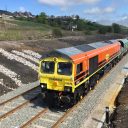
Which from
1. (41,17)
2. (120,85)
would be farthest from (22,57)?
(41,17)

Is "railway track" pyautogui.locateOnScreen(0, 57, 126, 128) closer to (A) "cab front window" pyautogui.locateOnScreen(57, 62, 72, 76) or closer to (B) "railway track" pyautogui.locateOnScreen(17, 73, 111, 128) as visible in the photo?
(B) "railway track" pyautogui.locateOnScreen(17, 73, 111, 128)

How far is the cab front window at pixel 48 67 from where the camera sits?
1714cm

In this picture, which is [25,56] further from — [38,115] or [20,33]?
[20,33]

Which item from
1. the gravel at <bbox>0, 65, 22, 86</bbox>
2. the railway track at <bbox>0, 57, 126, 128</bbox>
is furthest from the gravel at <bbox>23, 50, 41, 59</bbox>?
the railway track at <bbox>0, 57, 126, 128</bbox>

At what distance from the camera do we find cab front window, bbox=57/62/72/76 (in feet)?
54.9

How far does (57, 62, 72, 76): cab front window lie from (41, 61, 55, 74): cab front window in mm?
408

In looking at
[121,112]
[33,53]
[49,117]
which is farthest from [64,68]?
[33,53]

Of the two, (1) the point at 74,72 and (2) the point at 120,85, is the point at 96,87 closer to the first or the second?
(2) the point at 120,85

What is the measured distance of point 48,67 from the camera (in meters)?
17.3

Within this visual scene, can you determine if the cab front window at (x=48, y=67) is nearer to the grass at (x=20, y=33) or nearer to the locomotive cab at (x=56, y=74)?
the locomotive cab at (x=56, y=74)

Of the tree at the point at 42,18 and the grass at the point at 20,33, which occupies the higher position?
the tree at the point at 42,18

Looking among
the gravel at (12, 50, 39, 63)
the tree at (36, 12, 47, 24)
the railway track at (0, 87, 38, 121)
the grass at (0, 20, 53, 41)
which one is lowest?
the railway track at (0, 87, 38, 121)

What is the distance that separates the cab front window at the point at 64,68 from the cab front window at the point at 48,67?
408mm

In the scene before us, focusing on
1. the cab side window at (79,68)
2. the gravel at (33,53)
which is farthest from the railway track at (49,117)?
the gravel at (33,53)
